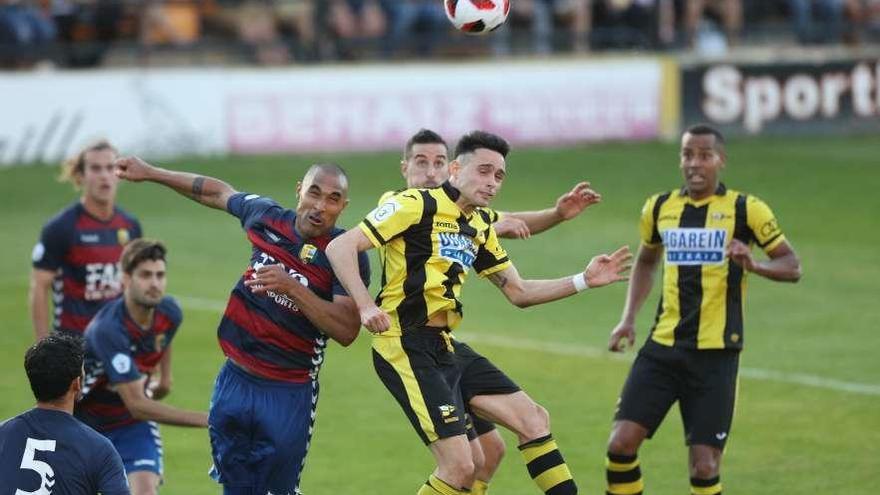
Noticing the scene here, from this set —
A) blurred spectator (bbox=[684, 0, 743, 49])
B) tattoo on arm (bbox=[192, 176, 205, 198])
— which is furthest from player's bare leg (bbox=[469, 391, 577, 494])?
blurred spectator (bbox=[684, 0, 743, 49])

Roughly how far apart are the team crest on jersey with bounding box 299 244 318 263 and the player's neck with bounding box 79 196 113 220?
13.1ft

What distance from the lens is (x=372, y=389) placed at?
1631 centimetres

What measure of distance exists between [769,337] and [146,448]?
30.5 feet

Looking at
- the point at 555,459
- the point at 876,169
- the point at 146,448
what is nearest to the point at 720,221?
the point at 555,459

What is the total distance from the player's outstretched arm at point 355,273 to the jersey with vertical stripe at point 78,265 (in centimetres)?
405

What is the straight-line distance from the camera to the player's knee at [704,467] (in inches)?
427

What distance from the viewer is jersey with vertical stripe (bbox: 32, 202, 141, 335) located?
1300 centimetres

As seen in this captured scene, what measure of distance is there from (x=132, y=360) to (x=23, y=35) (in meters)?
21.1

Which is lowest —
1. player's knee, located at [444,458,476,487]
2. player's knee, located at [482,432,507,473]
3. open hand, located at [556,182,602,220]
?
player's knee, located at [482,432,507,473]

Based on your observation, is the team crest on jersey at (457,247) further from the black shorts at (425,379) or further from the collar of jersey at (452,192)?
the black shorts at (425,379)

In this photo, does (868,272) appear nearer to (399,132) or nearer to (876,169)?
(876,169)

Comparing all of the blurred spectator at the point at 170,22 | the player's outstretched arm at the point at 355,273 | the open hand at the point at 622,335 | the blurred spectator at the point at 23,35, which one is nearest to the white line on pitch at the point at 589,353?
the open hand at the point at 622,335

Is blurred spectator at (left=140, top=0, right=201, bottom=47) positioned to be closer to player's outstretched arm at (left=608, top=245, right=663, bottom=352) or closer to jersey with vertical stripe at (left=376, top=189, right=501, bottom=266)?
player's outstretched arm at (left=608, top=245, right=663, bottom=352)

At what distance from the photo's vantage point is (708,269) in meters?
11.4
